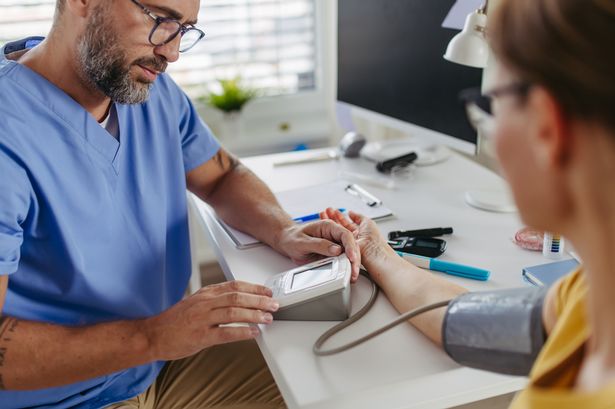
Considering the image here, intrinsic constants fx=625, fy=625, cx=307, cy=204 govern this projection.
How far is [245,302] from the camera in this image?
923 millimetres

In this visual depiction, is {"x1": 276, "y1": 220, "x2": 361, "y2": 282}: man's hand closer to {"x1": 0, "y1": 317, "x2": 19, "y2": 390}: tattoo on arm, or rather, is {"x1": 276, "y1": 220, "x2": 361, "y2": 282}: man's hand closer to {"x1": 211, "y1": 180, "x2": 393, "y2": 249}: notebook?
{"x1": 211, "y1": 180, "x2": 393, "y2": 249}: notebook

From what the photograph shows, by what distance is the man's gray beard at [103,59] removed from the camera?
110 cm

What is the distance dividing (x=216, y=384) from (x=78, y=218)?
1.43ft

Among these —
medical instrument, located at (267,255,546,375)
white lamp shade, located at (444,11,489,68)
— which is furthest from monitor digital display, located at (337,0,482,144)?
medical instrument, located at (267,255,546,375)

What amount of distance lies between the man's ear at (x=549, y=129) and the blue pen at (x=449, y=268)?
565 millimetres

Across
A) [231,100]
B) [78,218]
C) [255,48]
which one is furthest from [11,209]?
[255,48]

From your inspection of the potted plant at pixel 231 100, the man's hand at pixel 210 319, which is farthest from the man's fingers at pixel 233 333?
the potted plant at pixel 231 100

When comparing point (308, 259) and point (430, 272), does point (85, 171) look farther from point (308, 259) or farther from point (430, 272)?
point (430, 272)

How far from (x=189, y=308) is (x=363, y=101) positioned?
93 cm

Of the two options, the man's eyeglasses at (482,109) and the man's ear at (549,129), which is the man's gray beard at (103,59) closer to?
the man's eyeglasses at (482,109)

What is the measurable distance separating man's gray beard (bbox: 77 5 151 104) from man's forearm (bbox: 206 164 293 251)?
0.33 meters

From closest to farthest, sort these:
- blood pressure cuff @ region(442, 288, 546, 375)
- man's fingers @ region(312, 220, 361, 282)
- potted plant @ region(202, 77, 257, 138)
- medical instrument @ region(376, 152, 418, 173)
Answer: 1. blood pressure cuff @ region(442, 288, 546, 375)
2. man's fingers @ region(312, 220, 361, 282)
3. medical instrument @ region(376, 152, 418, 173)
4. potted plant @ region(202, 77, 257, 138)

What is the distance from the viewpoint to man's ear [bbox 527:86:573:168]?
1.57 feet

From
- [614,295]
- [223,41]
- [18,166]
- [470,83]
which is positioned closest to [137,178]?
[18,166]
